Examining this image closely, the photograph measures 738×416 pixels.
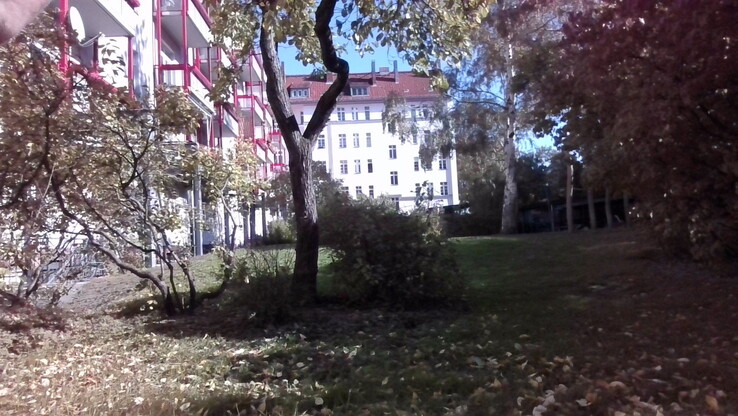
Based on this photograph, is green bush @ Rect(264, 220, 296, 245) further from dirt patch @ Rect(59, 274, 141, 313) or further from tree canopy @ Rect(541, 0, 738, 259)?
tree canopy @ Rect(541, 0, 738, 259)

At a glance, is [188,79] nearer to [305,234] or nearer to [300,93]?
[305,234]

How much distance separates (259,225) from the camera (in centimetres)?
4034

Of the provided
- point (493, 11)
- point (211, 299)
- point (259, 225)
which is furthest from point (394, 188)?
point (211, 299)

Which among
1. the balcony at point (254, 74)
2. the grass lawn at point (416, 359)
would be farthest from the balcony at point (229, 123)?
the grass lawn at point (416, 359)

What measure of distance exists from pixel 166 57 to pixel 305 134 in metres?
14.9

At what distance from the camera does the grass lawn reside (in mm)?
5633

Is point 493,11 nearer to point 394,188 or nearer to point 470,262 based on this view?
point 470,262

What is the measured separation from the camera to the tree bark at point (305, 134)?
401 inches

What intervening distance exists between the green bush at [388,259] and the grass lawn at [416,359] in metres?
0.37

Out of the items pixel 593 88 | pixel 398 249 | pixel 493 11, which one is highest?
pixel 493 11

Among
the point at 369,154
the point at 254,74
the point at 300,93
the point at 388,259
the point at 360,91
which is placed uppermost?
the point at 300,93

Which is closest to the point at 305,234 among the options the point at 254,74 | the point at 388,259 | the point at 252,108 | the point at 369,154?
the point at 388,259

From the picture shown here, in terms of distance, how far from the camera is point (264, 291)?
9.13m

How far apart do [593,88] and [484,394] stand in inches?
236
